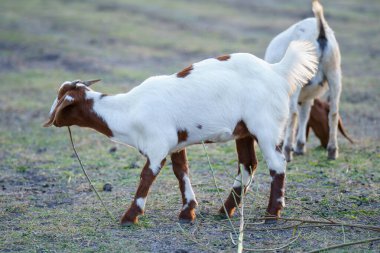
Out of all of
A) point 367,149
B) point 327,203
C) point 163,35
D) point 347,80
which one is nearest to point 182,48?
point 163,35

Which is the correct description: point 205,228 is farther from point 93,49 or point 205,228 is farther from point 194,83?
point 93,49

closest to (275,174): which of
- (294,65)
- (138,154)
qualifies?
(294,65)

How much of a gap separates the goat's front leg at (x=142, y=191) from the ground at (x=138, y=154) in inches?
4.3

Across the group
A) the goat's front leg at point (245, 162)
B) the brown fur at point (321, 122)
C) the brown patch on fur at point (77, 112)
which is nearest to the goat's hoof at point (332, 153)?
the brown fur at point (321, 122)

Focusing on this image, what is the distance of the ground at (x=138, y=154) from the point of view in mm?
6160

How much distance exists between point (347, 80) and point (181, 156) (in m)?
8.82

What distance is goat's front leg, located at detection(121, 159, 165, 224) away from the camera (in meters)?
6.22

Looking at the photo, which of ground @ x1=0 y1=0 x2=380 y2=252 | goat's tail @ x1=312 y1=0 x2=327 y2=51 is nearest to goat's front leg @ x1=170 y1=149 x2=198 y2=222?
ground @ x1=0 y1=0 x2=380 y2=252

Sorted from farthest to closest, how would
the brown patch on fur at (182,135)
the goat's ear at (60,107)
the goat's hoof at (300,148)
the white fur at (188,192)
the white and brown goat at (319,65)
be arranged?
1. the goat's hoof at (300,148)
2. the white and brown goat at (319,65)
3. the white fur at (188,192)
4. the goat's ear at (60,107)
5. the brown patch on fur at (182,135)

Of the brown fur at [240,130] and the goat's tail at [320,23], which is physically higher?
the goat's tail at [320,23]

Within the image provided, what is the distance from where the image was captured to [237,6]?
24938mm

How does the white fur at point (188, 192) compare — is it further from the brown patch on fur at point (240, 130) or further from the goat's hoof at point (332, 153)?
the goat's hoof at point (332, 153)

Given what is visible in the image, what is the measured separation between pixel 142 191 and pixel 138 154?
3592mm

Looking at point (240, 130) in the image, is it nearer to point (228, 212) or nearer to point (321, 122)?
point (228, 212)
